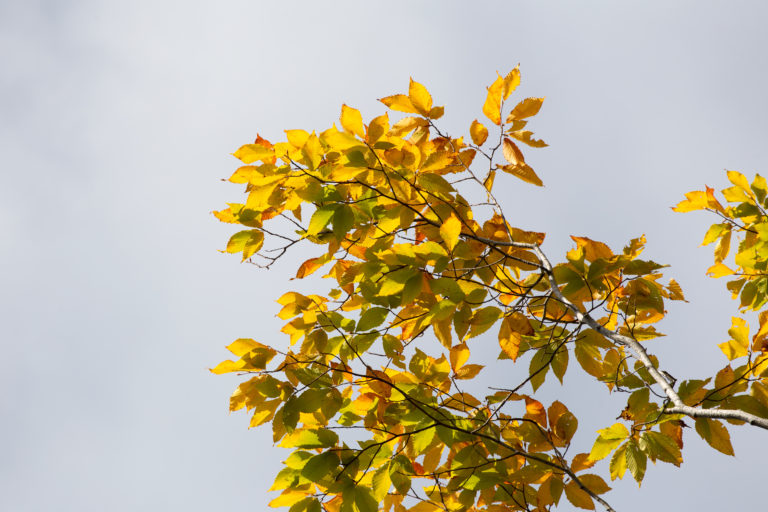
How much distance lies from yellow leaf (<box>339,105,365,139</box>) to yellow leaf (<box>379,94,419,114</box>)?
25 cm

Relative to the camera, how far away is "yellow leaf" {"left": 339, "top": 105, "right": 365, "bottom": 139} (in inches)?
77.0

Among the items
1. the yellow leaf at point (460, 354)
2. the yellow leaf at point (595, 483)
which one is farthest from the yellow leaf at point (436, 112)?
the yellow leaf at point (595, 483)

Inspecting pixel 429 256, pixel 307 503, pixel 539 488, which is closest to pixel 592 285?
pixel 429 256

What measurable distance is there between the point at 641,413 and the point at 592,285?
636mm

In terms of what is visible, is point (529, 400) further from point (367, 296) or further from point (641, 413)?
point (367, 296)

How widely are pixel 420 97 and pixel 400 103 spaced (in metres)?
0.08

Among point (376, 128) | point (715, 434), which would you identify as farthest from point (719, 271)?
point (376, 128)

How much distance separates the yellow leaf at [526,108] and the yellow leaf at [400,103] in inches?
15.3

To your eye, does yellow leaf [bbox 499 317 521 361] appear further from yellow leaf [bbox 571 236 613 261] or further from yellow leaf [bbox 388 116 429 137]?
yellow leaf [bbox 388 116 429 137]

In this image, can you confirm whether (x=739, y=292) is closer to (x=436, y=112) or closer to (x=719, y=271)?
(x=719, y=271)

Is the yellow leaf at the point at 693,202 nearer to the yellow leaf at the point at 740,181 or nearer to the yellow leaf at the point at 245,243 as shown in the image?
the yellow leaf at the point at 740,181

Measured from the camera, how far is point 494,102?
2086mm

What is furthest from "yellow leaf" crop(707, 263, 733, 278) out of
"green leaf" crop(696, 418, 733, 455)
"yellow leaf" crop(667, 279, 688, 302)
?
"green leaf" crop(696, 418, 733, 455)

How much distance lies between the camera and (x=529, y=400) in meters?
2.29
